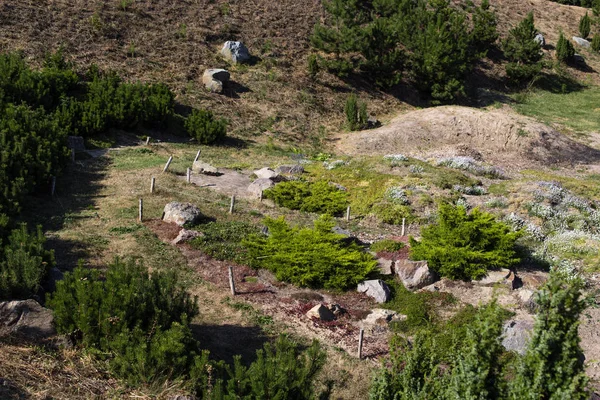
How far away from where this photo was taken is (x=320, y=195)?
22391mm

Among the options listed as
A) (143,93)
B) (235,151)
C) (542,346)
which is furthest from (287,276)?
(143,93)

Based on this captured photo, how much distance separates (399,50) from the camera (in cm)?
4128

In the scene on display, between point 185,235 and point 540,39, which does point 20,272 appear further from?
point 540,39

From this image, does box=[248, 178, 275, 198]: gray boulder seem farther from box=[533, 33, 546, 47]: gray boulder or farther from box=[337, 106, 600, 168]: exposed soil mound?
box=[533, 33, 546, 47]: gray boulder

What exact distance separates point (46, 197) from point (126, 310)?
451 inches

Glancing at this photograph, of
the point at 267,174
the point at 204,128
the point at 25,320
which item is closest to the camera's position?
the point at 25,320

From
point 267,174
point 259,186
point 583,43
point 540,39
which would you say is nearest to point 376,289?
point 259,186

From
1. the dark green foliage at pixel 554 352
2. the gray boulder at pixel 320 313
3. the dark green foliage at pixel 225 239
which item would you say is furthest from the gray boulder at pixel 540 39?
the dark green foliage at pixel 554 352

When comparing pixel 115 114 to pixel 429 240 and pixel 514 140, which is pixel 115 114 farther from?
pixel 514 140

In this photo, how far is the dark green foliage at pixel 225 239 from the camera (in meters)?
17.4

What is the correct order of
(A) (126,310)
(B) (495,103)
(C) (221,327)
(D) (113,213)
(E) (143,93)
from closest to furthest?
1. (A) (126,310)
2. (C) (221,327)
3. (D) (113,213)
4. (E) (143,93)
5. (B) (495,103)

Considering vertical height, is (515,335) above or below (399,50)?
below

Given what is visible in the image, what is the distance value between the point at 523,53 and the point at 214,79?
24.8 metres

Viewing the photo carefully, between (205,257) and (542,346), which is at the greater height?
(542,346)
